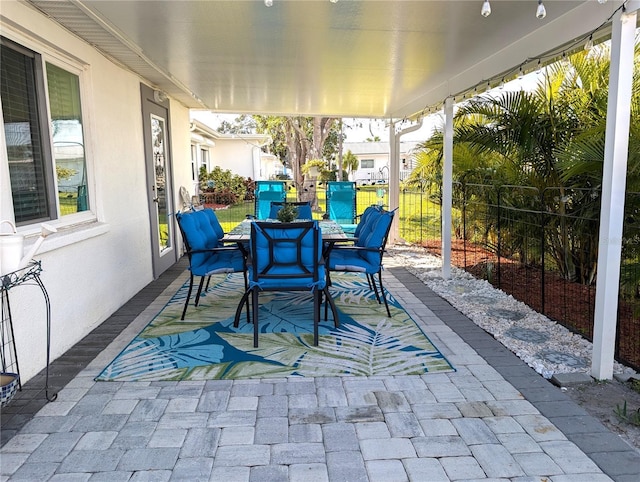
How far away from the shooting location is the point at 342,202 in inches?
349

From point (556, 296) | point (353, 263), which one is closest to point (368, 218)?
point (353, 263)

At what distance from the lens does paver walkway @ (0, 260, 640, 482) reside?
6.57 feet

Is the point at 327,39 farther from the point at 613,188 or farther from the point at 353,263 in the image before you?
the point at 613,188

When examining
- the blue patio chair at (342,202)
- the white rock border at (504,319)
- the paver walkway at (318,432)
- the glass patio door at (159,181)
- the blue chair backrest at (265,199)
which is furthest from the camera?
the blue patio chair at (342,202)

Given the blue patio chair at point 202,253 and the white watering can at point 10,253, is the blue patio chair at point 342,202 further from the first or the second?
the white watering can at point 10,253

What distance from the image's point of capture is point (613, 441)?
2.21 metres

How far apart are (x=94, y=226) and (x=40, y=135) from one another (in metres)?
0.91

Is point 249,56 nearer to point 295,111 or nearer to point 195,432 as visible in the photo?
point 195,432

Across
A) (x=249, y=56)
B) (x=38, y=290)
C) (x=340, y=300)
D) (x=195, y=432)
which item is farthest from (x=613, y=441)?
(x=249, y=56)

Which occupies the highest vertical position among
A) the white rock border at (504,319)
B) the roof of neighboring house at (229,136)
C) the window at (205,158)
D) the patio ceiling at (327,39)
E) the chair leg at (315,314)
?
the roof of neighboring house at (229,136)

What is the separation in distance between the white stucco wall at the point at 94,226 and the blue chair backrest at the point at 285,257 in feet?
4.52

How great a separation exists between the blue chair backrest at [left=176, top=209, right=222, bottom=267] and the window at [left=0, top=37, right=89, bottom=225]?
87cm

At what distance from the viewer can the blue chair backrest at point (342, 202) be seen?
29.0ft

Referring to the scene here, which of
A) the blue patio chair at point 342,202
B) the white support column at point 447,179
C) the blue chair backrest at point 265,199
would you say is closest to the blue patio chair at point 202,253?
the white support column at point 447,179
